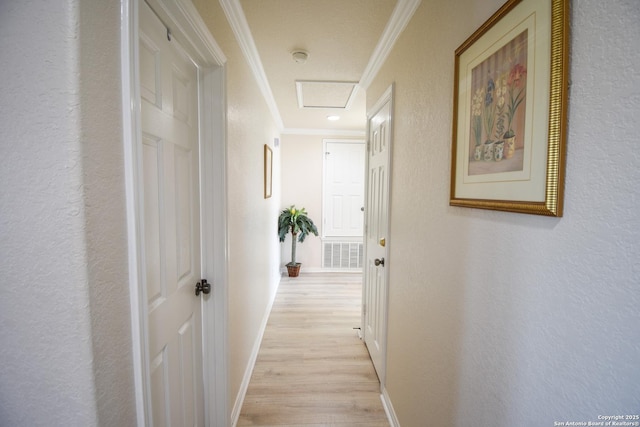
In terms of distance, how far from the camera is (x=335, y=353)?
2342 mm

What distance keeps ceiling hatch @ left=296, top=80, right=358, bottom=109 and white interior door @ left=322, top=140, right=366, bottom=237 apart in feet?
4.62

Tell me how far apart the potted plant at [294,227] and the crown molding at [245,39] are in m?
1.97

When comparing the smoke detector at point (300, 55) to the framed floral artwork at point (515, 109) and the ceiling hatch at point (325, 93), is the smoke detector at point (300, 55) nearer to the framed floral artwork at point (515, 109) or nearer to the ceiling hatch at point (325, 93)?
the ceiling hatch at point (325, 93)

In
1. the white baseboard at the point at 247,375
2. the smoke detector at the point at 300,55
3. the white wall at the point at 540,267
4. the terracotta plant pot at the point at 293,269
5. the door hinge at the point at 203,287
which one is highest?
the smoke detector at the point at 300,55

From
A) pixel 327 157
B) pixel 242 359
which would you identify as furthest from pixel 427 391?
pixel 327 157

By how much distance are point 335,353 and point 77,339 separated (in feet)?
7.11

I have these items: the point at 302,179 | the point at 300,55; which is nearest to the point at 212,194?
the point at 300,55

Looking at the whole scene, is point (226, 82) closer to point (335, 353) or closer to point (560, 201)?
point (560, 201)

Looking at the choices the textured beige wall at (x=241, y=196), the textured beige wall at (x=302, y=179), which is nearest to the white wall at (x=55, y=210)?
the textured beige wall at (x=241, y=196)

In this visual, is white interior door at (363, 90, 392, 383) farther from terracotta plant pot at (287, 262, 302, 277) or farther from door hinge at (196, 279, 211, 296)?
terracotta plant pot at (287, 262, 302, 277)

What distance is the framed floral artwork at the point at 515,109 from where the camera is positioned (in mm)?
562

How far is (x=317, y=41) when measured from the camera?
183 cm

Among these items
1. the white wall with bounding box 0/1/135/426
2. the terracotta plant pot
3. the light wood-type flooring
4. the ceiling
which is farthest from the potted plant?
the white wall with bounding box 0/1/135/426

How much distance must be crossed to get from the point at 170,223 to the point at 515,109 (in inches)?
46.6
